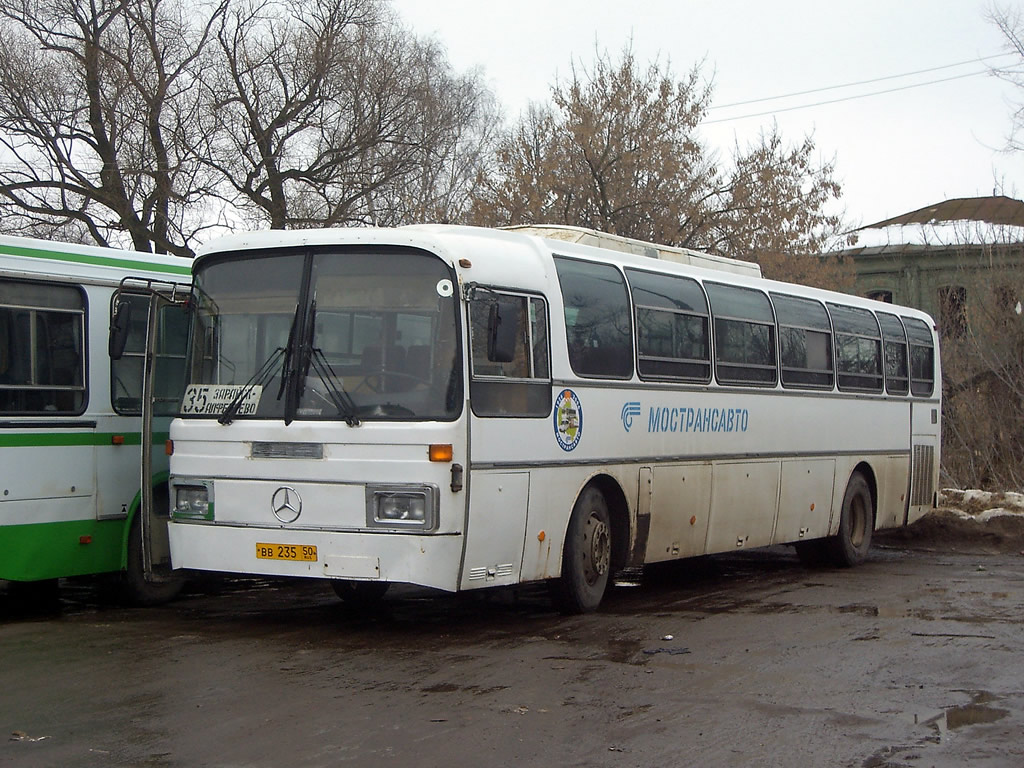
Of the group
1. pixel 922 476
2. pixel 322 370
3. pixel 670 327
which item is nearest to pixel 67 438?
pixel 322 370

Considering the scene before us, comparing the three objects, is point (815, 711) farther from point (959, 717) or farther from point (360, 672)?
point (360, 672)

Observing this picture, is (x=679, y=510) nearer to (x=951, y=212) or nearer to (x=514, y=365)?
(x=514, y=365)

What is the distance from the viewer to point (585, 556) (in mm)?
11445

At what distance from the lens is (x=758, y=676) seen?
29.1ft

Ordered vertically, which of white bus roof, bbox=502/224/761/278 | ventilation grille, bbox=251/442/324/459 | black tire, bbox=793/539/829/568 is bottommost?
black tire, bbox=793/539/829/568

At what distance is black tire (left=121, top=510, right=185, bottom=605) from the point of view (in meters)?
11.7

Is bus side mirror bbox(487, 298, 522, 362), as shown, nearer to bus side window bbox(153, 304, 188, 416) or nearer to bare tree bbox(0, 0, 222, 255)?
bus side window bbox(153, 304, 188, 416)

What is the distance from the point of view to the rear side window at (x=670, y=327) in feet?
40.6

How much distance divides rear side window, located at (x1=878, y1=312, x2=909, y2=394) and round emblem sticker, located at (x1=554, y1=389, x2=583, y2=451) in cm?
719

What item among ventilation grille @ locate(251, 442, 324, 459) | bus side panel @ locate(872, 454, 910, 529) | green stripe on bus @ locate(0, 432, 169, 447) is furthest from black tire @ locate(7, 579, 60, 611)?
bus side panel @ locate(872, 454, 910, 529)

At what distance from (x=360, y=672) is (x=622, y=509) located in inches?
148

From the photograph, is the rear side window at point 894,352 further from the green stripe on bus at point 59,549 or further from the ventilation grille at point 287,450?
the green stripe on bus at point 59,549

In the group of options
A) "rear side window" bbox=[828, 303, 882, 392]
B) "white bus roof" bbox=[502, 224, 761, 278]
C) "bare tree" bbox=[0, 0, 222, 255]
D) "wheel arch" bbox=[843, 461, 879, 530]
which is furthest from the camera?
"bare tree" bbox=[0, 0, 222, 255]

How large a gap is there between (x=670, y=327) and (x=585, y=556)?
2495 millimetres
